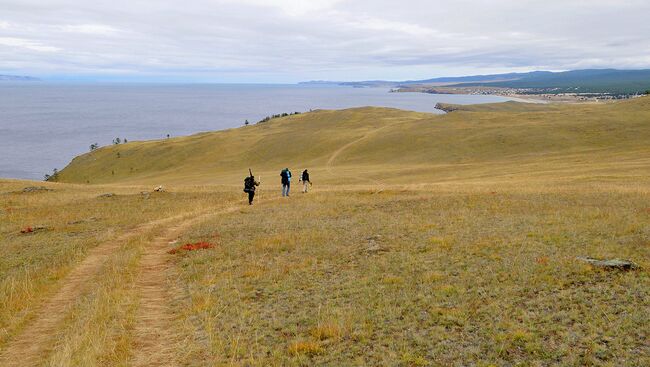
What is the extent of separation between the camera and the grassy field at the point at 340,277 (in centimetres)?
1069

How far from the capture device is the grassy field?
35.1ft

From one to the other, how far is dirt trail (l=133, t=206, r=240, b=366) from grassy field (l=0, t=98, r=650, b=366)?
9 centimetres

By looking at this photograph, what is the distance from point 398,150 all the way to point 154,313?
227ft

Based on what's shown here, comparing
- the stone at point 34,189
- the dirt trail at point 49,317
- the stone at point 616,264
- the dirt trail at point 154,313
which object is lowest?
the dirt trail at point 154,313

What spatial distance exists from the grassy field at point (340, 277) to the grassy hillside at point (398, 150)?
55.7 feet

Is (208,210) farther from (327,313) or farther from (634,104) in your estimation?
(634,104)

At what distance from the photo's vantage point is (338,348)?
1088 centimetres

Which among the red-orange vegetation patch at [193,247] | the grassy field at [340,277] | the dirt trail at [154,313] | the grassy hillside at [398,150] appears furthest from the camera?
the grassy hillside at [398,150]

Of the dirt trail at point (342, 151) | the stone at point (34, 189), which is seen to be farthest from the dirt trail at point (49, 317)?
the dirt trail at point (342, 151)

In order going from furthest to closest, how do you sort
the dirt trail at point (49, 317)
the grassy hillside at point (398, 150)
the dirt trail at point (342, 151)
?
1. the grassy hillside at point (398, 150)
2. the dirt trail at point (342, 151)
3. the dirt trail at point (49, 317)

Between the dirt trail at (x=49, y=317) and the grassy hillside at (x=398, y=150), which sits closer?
the dirt trail at (x=49, y=317)

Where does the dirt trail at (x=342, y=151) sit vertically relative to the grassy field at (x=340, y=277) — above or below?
above

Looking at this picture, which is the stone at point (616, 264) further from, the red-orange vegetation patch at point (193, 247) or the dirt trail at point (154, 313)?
the red-orange vegetation patch at point (193, 247)

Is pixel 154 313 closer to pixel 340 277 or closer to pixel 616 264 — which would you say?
pixel 340 277
